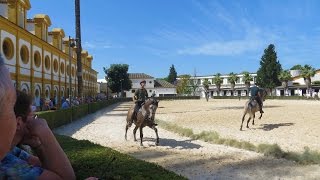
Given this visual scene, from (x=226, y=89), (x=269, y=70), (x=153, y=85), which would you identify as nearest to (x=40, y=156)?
(x=269, y=70)

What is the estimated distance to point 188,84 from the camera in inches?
5172

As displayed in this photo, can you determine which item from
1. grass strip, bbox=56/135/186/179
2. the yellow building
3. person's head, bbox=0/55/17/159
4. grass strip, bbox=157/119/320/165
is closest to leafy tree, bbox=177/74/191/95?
the yellow building

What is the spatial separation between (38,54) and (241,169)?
90.4ft

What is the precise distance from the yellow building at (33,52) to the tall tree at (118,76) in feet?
152

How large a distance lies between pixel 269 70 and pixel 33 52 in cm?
7409

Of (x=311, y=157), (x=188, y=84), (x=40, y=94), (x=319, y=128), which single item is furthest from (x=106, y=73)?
(x=311, y=157)

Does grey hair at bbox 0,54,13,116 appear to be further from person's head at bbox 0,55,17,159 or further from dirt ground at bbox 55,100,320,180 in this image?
dirt ground at bbox 55,100,320,180

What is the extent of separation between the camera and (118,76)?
94.7 metres

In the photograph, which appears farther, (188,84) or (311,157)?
(188,84)

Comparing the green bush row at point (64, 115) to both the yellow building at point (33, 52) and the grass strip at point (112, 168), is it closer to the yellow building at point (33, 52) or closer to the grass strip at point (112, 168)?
the yellow building at point (33, 52)

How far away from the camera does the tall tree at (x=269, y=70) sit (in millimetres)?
96500

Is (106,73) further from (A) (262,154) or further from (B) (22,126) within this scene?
(B) (22,126)

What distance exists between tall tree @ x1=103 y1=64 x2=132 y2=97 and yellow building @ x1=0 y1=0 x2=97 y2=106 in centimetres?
4631

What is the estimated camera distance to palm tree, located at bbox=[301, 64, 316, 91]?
8681 cm
